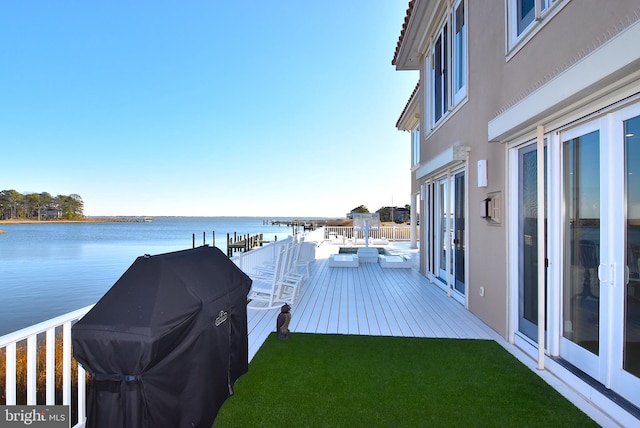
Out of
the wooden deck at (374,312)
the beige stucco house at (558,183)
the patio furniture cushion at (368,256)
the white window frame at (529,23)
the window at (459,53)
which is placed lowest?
the wooden deck at (374,312)

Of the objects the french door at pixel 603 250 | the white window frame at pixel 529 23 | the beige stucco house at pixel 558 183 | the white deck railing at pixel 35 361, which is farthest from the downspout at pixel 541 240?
the white deck railing at pixel 35 361

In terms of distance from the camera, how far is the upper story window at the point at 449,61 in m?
4.93

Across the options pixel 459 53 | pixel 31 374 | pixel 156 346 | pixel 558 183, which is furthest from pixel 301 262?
pixel 156 346

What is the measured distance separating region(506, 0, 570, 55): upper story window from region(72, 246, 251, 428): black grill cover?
10.6ft

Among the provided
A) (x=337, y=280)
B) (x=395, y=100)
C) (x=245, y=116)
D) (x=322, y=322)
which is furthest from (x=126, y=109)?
(x=322, y=322)

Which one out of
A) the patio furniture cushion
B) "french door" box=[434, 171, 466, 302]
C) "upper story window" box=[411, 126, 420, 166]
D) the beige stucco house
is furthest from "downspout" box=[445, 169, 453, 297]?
"upper story window" box=[411, 126, 420, 166]

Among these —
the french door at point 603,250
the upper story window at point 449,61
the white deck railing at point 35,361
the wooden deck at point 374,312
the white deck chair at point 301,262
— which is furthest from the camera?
the white deck chair at point 301,262

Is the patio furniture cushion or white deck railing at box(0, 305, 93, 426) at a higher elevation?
white deck railing at box(0, 305, 93, 426)

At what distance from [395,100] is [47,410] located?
15776 millimetres

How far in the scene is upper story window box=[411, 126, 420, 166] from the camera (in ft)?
41.0

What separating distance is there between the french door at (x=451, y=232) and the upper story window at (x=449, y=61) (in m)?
1.18

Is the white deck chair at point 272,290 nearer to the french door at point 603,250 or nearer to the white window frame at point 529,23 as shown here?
the french door at point 603,250

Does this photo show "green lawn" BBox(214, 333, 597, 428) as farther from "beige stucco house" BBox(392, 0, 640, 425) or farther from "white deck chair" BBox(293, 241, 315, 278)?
"white deck chair" BBox(293, 241, 315, 278)

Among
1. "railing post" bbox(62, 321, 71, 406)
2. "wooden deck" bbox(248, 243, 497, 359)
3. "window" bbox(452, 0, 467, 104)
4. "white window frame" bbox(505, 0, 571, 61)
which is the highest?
"window" bbox(452, 0, 467, 104)
